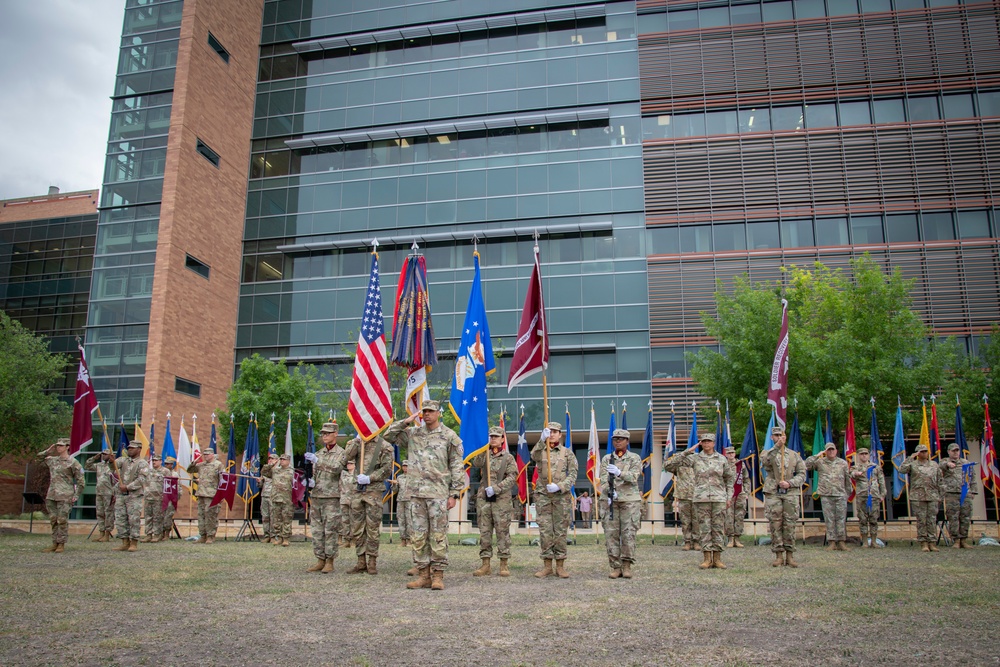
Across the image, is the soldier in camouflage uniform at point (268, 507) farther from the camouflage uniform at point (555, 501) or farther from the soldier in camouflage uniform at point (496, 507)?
the camouflage uniform at point (555, 501)

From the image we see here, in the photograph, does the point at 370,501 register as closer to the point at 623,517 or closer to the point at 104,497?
the point at 623,517

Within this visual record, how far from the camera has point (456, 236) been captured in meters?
38.6

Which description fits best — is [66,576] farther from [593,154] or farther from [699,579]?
[593,154]

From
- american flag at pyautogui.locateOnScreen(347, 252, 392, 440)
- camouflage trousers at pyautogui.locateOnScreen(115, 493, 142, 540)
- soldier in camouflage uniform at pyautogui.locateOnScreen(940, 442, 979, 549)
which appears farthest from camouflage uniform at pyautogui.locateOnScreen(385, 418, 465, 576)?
soldier in camouflage uniform at pyautogui.locateOnScreen(940, 442, 979, 549)

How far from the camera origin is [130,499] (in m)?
15.9

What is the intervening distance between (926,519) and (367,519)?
495 inches

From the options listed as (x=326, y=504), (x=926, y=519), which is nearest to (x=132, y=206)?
(x=326, y=504)

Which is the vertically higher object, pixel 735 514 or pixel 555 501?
pixel 555 501

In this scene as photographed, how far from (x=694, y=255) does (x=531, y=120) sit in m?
10.2

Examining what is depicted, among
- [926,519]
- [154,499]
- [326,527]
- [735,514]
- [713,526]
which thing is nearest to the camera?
[326,527]

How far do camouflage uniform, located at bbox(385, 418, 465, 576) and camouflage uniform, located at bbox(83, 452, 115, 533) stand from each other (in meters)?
12.0

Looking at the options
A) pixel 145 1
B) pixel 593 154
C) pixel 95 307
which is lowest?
pixel 95 307

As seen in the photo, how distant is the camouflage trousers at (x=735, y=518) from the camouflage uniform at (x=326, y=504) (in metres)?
10.8

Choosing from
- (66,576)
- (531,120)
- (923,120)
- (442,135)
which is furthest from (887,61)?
(66,576)
